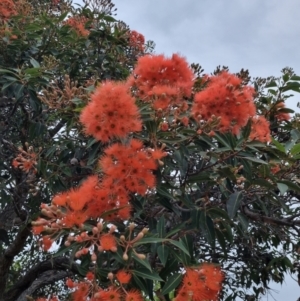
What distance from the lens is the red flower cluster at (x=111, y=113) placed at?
2281 millimetres

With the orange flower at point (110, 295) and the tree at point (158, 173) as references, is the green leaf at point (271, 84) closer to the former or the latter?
the tree at point (158, 173)

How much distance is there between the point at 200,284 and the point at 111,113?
0.81m

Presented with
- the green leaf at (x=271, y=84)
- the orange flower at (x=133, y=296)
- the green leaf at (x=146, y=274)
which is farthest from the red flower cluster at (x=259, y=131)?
the green leaf at (x=271, y=84)

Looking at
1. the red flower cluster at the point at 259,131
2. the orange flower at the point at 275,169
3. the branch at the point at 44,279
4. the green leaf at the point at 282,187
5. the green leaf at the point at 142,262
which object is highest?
the branch at the point at 44,279

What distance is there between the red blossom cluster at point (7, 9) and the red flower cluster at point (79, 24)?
0.53 meters

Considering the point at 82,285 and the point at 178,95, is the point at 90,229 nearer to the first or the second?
the point at 82,285

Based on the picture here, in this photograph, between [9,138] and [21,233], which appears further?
[9,138]

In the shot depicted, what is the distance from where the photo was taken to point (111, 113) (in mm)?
2291

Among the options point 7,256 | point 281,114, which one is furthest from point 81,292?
point 7,256

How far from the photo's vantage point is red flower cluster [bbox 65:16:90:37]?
4859 mm

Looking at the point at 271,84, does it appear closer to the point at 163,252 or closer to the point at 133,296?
the point at 163,252

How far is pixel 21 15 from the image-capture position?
15.6 ft

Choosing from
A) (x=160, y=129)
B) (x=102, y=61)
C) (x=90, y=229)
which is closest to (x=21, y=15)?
(x=102, y=61)

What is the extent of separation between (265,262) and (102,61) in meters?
2.25
